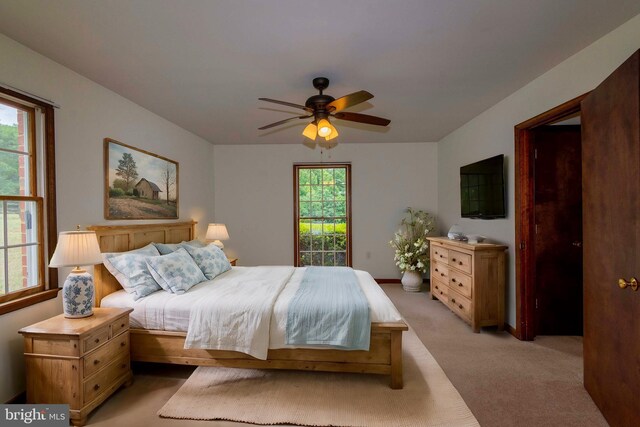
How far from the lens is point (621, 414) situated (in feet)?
5.57

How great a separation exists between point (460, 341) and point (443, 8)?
2886 millimetres

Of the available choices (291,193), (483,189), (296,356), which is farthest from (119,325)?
(483,189)

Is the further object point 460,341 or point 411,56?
point 460,341

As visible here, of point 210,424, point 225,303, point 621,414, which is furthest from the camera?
point 225,303

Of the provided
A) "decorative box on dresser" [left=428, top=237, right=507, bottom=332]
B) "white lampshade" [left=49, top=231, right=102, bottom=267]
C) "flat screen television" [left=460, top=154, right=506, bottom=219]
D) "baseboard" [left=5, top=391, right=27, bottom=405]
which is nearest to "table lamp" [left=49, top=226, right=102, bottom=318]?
"white lampshade" [left=49, top=231, right=102, bottom=267]

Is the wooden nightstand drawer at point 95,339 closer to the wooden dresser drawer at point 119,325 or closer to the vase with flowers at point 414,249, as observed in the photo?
the wooden dresser drawer at point 119,325

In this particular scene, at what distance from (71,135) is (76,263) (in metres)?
1.18

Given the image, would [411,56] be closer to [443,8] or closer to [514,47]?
[443,8]

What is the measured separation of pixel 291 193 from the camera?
210 inches

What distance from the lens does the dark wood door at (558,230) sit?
3080 millimetres

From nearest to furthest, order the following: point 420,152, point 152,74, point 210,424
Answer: point 210,424 < point 152,74 < point 420,152

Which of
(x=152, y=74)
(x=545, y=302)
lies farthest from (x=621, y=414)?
(x=152, y=74)

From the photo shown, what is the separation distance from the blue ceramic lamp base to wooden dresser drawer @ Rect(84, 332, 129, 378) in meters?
0.28

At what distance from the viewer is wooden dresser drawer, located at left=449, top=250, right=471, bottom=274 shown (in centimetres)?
331
